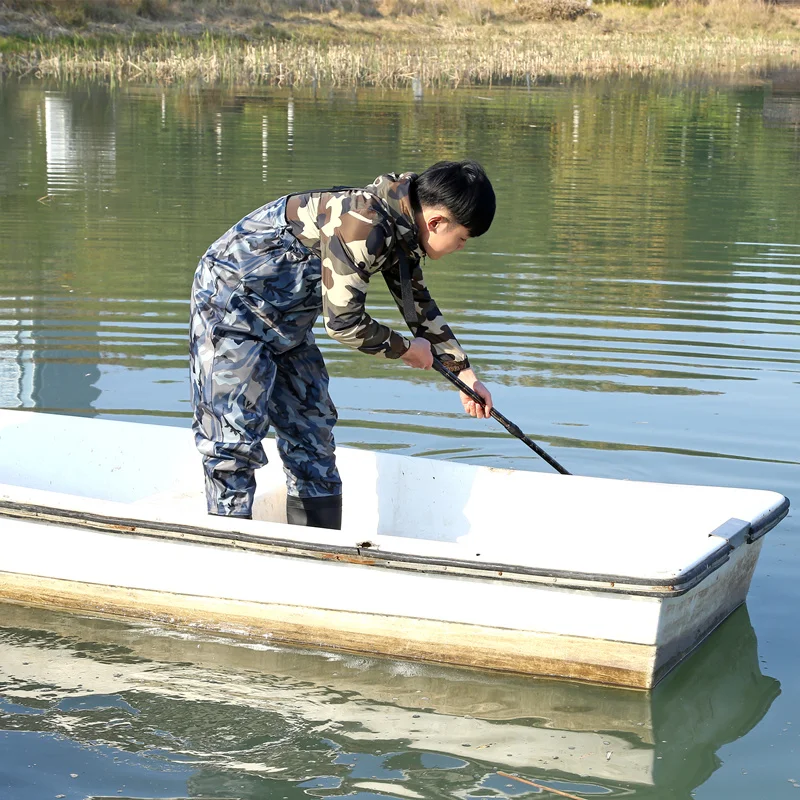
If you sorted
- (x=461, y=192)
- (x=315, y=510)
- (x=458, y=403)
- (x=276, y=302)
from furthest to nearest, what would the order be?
(x=458, y=403) < (x=315, y=510) < (x=276, y=302) < (x=461, y=192)

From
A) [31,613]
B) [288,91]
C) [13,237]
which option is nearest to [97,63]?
[288,91]

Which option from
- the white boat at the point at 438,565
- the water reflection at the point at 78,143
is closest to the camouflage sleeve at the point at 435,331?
the white boat at the point at 438,565

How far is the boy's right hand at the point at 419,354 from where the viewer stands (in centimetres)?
427

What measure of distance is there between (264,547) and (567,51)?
30776 mm

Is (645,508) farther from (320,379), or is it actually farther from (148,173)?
(148,173)

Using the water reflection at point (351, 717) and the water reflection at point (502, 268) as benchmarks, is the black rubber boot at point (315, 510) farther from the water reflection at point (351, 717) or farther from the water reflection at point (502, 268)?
the water reflection at point (502, 268)

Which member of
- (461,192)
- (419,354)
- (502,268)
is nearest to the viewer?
(461,192)

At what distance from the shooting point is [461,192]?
3826mm

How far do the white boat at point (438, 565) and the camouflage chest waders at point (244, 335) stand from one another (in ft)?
0.81

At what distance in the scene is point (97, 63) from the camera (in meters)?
26.2

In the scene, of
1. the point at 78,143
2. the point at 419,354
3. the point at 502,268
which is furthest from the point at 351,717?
the point at 78,143

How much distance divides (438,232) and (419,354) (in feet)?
1.70

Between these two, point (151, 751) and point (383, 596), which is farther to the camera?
point (383, 596)

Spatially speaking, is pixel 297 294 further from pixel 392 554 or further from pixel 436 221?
pixel 392 554
